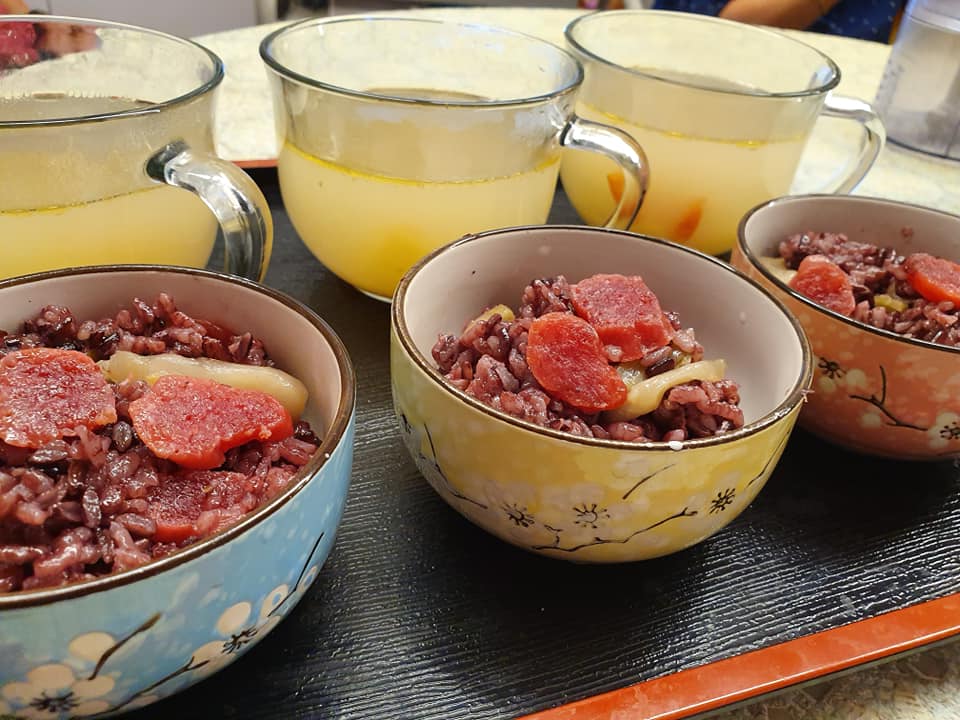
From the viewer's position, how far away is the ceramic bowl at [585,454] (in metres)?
0.81

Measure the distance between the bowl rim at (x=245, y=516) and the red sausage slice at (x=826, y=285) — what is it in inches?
28.5

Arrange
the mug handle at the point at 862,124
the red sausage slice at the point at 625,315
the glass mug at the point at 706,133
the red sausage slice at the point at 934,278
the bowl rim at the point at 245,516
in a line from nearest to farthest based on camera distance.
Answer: the bowl rim at the point at 245,516
the red sausage slice at the point at 625,315
the red sausage slice at the point at 934,278
the glass mug at the point at 706,133
the mug handle at the point at 862,124

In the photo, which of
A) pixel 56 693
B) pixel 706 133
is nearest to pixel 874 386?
pixel 706 133

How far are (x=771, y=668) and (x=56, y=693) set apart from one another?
676 mm

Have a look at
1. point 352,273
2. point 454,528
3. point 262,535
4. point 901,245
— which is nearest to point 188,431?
point 262,535

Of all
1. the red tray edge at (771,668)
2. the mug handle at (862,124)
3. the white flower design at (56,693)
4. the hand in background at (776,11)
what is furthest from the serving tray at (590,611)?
the hand in background at (776,11)

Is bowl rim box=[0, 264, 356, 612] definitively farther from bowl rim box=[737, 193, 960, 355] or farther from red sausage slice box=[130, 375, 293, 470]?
bowl rim box=[737, 193, 960, 355]

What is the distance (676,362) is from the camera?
1053mm

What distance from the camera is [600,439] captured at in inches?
32.4

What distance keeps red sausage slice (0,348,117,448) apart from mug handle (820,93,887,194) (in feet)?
4.47

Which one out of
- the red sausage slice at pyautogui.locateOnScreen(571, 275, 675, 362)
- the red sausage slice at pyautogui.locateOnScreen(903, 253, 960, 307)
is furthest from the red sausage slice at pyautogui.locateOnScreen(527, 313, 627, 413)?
the red sausage slice at pyautogui.locateOnScreen(903, 253, 960, 307)

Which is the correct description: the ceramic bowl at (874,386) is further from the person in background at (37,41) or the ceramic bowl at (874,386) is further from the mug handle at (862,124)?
the person in background at (37,41)

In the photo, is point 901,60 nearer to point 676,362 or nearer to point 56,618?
point 676,362

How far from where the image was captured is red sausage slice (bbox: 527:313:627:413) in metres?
0.94
